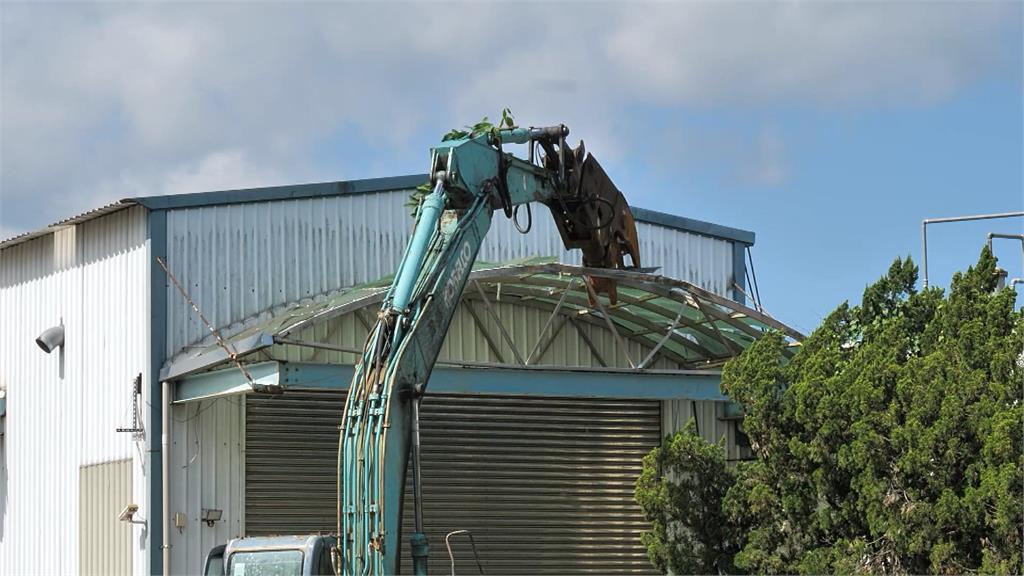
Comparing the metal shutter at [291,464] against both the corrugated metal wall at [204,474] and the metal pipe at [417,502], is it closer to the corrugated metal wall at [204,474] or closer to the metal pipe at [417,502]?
the corrugated metal wall at [204,474]

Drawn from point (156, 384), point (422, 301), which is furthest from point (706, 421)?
point (422, 301)

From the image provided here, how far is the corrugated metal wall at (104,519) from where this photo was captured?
25016mm

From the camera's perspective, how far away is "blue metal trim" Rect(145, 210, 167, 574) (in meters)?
24.2

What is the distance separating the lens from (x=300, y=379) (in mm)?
21938

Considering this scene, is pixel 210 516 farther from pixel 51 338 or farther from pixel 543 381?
pixel 543 381

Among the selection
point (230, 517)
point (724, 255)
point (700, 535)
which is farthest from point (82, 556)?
point (724, 255)

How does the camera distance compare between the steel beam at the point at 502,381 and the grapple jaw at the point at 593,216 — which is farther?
the steel beam at the point at 502,381

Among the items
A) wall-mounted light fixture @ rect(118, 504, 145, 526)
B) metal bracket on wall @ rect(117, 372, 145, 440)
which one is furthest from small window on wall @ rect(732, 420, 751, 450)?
wall-mounted light fixture @ rect(118, 504, 145, 526)

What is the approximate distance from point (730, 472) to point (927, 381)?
3.62 m

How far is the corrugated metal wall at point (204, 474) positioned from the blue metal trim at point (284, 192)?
10.1ft

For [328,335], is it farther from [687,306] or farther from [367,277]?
[687,306]

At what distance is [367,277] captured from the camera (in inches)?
1066

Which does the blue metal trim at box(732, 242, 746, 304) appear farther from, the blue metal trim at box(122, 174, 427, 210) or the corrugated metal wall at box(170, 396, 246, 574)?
the corrugated metal wall at box(170, 396, 246, 574)

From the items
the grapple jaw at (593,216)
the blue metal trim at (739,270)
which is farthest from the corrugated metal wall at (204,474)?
the blue metal trim at (739,270)
